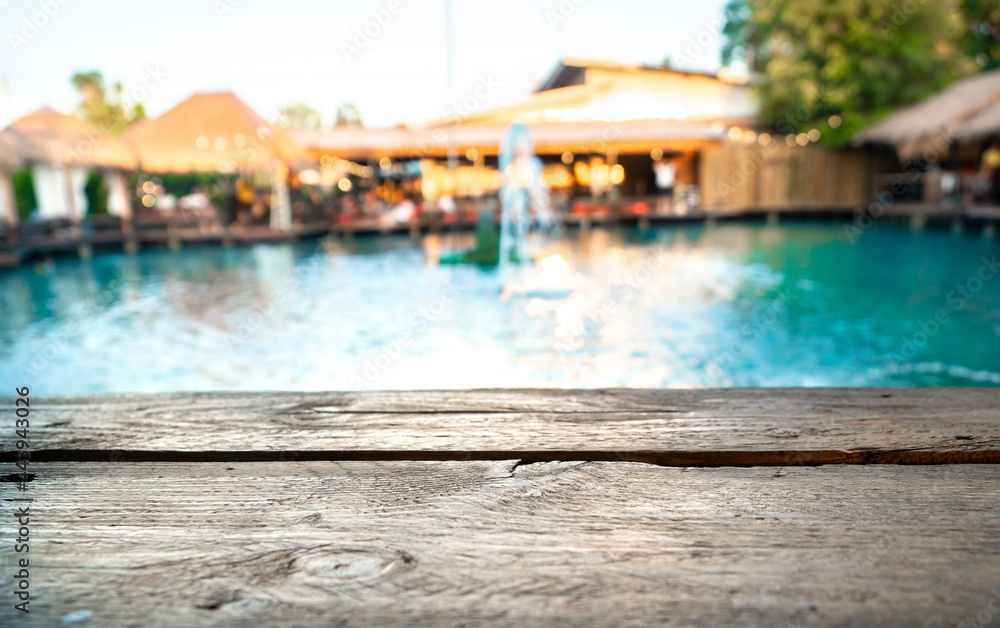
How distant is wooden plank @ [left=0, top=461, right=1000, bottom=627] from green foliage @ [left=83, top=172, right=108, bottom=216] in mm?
25518

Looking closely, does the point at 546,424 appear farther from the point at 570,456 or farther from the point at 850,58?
the point at 850,58

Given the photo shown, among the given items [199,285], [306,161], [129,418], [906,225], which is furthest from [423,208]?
[129,418]

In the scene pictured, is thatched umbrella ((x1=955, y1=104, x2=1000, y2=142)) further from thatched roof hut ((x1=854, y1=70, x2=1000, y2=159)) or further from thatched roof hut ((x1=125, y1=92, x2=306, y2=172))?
thatched roof hut ((x1=125, y1=92, x2=306, y2=172))

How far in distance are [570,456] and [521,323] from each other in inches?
243

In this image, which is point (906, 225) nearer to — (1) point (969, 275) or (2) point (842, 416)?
(1) point (969, 275)

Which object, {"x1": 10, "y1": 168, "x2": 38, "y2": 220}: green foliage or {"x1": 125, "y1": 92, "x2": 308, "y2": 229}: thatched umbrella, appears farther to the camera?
{"x1": 10, "y1": 168, "x2": 38, "y2": 220}: green foliage

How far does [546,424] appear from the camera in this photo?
4.01ft

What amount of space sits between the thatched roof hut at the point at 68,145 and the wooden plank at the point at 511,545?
57.3 feet

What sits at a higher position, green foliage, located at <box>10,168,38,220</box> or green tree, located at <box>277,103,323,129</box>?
green tree, located at <box>277,103,323,129</box>

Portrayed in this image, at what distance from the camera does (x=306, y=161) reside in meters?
20.2

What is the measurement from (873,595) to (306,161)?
2092cm

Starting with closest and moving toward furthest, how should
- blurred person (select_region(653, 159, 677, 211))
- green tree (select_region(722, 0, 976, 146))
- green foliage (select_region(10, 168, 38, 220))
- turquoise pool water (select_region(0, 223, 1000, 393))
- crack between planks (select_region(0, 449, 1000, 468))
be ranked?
crack between planks (select_region(0, 449, 1000, 468)), turquoise pool water (select_region(0, 223, 1000, 393)), green tree (select_region(722, 0, 976, 146)), green foliage (select_region(10, 168, 38, 220)), blurred person (select_region(653, 159, 677, 211))

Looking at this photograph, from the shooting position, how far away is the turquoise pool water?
536 cm

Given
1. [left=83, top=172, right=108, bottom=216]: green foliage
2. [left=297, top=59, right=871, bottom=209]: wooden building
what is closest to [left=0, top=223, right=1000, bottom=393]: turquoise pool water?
[left=297, top=59, right=871, bottom=209]: wooden building
